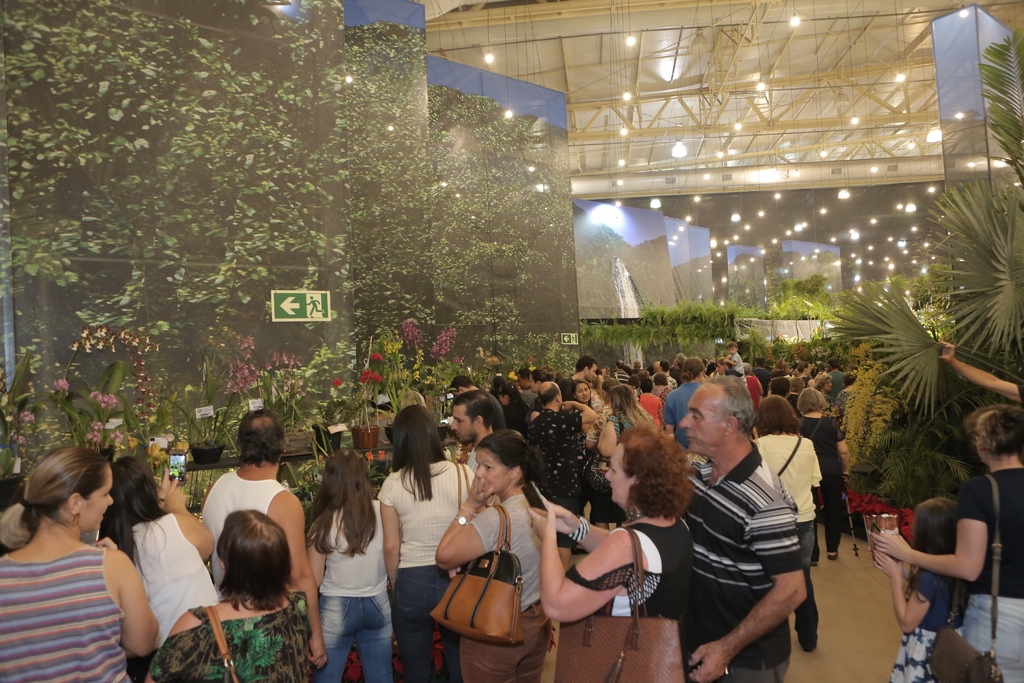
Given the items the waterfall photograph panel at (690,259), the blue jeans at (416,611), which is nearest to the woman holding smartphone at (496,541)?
the blue jeans at (416,611)

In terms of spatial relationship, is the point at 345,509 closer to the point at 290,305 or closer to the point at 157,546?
the point at 157,546

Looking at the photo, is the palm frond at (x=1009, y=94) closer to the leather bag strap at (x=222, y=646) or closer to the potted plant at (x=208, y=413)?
the leather bag strap at (x=222, y=646)

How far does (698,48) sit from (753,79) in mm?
2155

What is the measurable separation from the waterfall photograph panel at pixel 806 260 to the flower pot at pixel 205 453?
19.8 meters

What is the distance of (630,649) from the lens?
176 centimetres

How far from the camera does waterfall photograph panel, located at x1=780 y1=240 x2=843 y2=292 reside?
833 inches

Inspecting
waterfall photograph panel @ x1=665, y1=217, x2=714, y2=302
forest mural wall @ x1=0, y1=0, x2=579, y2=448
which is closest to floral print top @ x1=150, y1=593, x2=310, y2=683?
forest mural wall @ x1=0, y1=0, x2=579, y2=448

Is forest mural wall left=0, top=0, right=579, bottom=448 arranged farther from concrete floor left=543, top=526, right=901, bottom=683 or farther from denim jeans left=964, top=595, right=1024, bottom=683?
denim jeans left=964, top=595, right=1024, bottom=683

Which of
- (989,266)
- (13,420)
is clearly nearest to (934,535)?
(989,266)

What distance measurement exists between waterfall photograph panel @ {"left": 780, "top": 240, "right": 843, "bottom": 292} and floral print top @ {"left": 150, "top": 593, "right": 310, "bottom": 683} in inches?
837

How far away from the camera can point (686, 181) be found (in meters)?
21.0

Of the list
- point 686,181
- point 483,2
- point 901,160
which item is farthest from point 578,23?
point 901,160

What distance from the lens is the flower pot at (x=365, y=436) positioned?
4.55 m

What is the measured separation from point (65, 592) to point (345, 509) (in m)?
0.99
